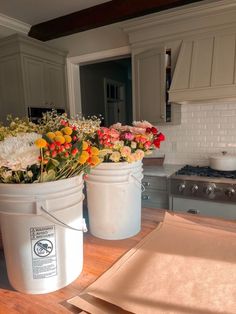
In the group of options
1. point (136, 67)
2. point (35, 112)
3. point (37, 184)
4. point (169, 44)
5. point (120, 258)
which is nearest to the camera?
point (37, 184)

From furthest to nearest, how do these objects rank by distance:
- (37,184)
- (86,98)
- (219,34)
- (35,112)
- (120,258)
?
(86,98) < (35,112) < (219,34) < (120,258) < (37,184)

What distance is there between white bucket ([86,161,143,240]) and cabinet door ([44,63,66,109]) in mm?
2481

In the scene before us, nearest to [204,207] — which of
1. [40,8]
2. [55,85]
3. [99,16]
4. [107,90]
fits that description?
[99,16]

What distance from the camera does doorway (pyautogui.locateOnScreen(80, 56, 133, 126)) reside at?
4.15m

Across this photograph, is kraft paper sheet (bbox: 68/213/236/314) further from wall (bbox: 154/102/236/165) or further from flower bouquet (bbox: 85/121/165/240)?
wall (bbox: 154/102/236/165)

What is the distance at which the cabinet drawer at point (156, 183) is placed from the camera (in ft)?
7.70

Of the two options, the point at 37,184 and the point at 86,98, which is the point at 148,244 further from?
the point at 86,98

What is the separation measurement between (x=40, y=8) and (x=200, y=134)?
7.38 ft

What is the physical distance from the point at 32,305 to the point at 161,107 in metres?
2.21

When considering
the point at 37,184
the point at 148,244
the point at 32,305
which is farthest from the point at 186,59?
the point at 32,305

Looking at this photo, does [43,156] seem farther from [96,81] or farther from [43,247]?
[96,81]

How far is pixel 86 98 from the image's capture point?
4.11 m

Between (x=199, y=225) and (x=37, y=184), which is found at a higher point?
(x=37, y=184)

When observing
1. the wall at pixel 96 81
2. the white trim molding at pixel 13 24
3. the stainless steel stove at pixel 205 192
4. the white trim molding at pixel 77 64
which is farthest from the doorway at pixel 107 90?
the stainless steel stove at pixel 205 192
